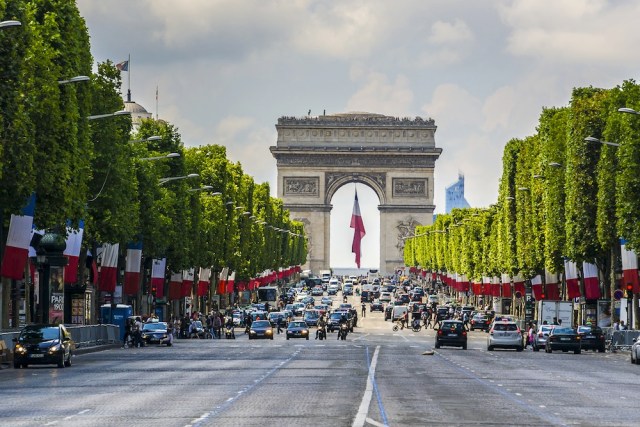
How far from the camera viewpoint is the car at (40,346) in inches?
2136

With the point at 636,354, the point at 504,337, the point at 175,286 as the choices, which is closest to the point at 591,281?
the point at 504,337

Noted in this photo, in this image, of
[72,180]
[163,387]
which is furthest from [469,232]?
[163,387]

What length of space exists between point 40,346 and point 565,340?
33099 mm

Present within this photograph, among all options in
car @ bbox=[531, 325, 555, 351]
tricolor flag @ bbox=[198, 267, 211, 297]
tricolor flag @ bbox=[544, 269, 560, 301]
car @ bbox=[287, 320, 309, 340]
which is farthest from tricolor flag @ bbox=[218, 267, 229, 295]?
car @ bbox=[531, 325, 555, 351]

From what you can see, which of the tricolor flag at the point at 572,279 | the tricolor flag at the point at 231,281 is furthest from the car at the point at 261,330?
the tricolor flag at the point at 231,281

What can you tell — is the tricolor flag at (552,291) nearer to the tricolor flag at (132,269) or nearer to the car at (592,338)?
the car at (592,338)

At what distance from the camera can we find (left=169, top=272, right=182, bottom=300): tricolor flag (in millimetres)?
108625

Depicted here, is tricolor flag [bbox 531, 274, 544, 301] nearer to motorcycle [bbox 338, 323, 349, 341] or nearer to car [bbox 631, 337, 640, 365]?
motorcycle [bbox 338, 323, 349, 341]

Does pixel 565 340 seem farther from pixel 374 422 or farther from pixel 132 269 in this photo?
pixel 374 422

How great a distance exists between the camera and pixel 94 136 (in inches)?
2896

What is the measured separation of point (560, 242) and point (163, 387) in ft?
194

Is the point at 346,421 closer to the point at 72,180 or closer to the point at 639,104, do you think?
the point at 72,180

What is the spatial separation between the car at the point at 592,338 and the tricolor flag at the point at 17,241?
3301cm

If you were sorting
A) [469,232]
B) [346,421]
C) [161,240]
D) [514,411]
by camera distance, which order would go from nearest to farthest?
[346,421]
[514,411]
[161,240]
[469,232]
